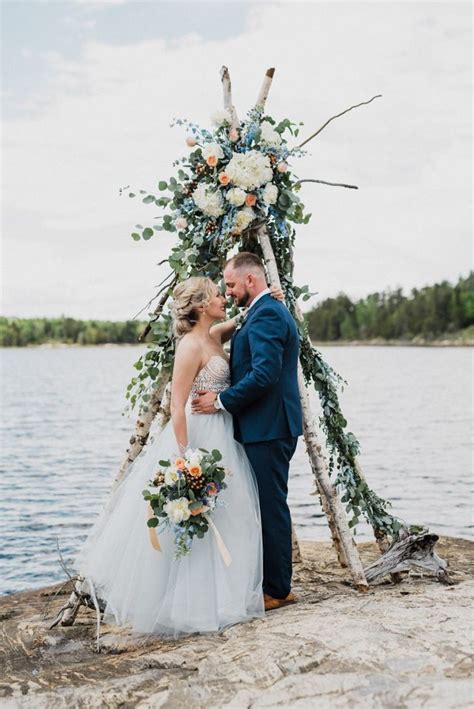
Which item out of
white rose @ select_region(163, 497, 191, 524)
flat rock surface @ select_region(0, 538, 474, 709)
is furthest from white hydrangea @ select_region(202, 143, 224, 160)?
flat rock surface @ select_region(0, 538, 474, 709)

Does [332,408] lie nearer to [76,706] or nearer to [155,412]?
[155,412]

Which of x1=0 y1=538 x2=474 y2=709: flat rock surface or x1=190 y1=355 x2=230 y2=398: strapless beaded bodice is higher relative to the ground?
x1=190 y1=355 x2=230 y2=398: strapless beaded bodice

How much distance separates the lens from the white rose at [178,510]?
5562 millimetres

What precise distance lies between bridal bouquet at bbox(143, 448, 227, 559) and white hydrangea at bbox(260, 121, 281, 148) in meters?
2.58

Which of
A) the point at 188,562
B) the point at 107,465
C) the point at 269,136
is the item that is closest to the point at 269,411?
the point at 188,562

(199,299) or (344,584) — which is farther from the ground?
(199,299)

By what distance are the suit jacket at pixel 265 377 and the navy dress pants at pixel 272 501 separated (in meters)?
0.10

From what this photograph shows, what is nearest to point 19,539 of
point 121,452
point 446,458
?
point 121,452

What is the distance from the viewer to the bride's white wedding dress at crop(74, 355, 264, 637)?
5.62 m

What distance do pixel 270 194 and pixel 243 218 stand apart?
285mm

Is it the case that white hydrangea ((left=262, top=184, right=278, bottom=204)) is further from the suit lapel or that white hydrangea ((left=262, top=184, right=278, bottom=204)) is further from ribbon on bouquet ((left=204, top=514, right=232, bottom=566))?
ribbon on bouquet ((left=204, top=514, right=232, bottom=566))

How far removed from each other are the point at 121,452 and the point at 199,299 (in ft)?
54.4

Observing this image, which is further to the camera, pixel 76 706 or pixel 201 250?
pixel 201 250

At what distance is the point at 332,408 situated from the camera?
23.4ft
